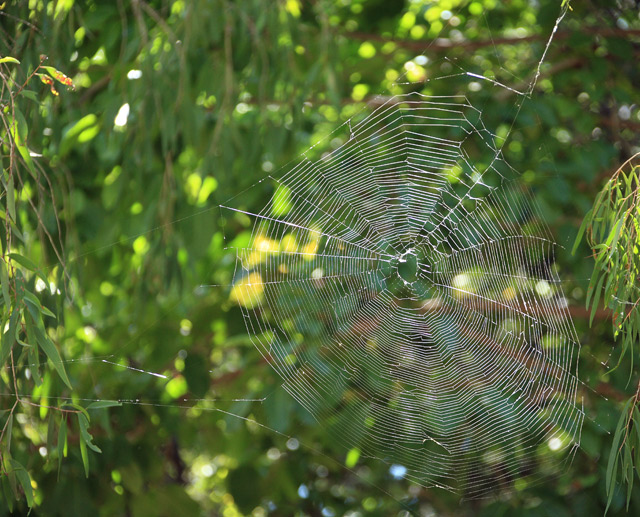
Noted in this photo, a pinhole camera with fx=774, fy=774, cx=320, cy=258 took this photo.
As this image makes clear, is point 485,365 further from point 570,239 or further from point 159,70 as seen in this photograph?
point 159,70

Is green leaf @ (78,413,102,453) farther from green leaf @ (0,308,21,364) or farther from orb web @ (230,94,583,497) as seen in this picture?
orb web @ (230,94,583,497)

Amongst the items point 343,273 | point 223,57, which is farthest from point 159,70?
point 343,273

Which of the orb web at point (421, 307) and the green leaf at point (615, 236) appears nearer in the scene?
the green leaf at point (615, 236)

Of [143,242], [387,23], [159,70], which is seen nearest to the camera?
[159,70]

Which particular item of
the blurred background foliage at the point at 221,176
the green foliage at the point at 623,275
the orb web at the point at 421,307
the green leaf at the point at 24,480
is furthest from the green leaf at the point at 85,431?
the orb web at the point at 421,307

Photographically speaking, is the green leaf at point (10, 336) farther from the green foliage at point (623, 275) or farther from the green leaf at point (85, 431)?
the green foliage at point (623, 275)

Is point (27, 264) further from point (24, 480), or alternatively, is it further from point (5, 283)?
point (24, 480)

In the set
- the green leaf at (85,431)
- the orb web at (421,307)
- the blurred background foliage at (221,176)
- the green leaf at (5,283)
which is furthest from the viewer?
the orb web at (421,307)
